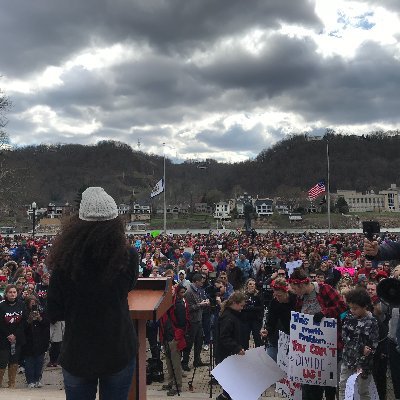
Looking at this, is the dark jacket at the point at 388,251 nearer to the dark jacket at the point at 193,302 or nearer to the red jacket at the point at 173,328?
the red jacket at the point at 173,328

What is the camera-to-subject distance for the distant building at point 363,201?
137 metres

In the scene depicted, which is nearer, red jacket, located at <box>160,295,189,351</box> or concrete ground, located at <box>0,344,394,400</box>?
concrete ground, located at <box>0,344,394,400</box>

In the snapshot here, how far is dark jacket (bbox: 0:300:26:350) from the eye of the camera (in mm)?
7125

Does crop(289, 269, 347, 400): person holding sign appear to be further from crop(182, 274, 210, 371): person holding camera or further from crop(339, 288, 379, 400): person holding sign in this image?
crop(182, 274, 210, 371): person holding camera

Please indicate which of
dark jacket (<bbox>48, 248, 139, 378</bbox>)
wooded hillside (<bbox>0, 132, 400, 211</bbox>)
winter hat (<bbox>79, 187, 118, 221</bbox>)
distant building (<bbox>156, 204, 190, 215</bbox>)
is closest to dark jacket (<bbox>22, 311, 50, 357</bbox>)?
dark jacket (<bbox>48, 248, 139, 378</bbox>)

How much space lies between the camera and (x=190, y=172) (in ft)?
557

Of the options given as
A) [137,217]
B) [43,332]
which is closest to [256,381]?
[43,332]

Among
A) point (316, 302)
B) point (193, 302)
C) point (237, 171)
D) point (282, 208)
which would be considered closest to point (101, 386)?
point (316, 302)

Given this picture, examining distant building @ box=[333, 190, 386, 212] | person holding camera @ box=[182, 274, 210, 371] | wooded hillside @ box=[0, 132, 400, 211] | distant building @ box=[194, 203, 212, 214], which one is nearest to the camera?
person holding camera @ box=[182, 274, 210, 371]

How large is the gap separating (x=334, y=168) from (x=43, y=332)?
150611 millimetres

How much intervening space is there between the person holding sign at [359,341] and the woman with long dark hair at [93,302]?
3059 mm

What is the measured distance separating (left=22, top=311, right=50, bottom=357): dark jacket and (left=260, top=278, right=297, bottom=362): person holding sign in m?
3.77

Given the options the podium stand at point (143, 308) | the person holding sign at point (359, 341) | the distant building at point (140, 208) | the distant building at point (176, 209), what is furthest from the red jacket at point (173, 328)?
the distant building at point (140, 208)

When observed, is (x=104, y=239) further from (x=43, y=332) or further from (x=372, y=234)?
(x=43, y=332)
